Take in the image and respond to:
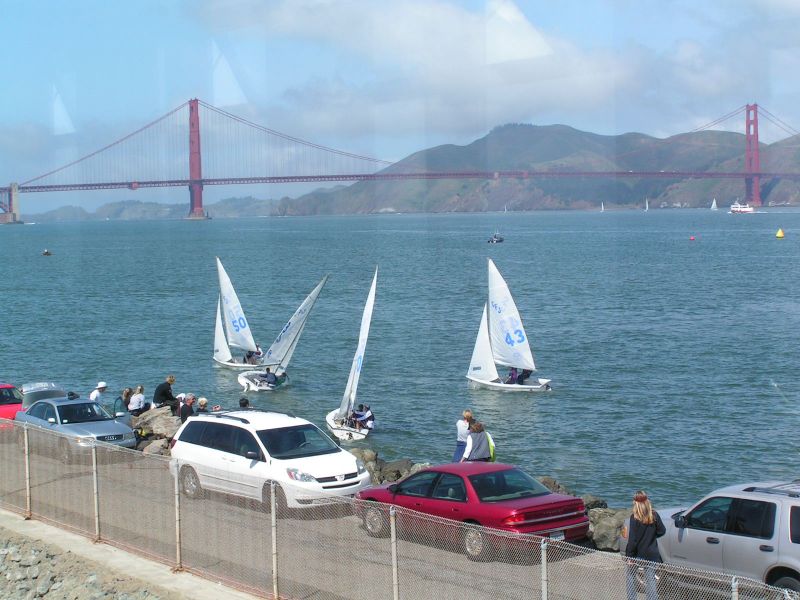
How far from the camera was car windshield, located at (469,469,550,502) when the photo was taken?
12.1m

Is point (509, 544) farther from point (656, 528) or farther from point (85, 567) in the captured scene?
point (85, 567)

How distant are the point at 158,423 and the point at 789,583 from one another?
14725 millimetres

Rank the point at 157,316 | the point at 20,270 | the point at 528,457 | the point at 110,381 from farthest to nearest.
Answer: the point at 20,270 < the point at 157,316 < the point at 110,381 < the point at 528,457

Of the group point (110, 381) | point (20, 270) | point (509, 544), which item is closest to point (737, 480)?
point (509, 544)

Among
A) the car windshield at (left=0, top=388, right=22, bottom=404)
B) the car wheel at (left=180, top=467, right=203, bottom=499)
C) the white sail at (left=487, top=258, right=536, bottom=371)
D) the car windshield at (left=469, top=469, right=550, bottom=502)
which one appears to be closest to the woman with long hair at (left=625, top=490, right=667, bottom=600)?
the car windshield at (left=469, top=469, right=550, bottom=502)

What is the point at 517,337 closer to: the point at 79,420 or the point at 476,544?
the point at 79,420

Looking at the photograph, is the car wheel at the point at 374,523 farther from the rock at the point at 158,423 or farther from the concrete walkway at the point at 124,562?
the rock at the point at 158,423

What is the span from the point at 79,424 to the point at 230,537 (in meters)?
8.47

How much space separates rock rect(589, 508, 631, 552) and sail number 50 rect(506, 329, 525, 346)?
21572 mm

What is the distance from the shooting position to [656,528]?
419 inches

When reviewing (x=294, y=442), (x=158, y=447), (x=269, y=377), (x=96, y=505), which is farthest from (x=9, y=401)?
(x=269, y=377)

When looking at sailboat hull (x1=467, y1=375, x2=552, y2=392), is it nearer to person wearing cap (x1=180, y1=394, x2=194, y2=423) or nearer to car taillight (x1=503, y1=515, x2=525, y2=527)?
person wearing cap (x1=180, y1=394, x2=194, y2=423)

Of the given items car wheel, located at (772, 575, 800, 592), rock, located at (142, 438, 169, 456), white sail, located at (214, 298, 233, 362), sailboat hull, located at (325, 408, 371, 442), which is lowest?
sailboat hull, located at (325, 408, 371, 442)

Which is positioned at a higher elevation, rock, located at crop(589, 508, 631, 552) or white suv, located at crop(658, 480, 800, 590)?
white suv, located at crop(658, 480, 800, 590)
